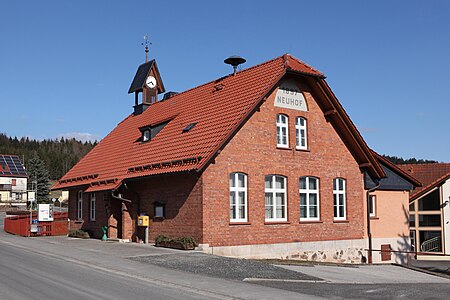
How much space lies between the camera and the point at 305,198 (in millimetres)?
24453

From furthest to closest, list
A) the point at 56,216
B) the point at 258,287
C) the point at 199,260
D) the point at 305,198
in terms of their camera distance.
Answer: the point at 56,216 → the point at 305,198 → the point at 199,260 → the point at 258,287

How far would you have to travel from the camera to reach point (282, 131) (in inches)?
945

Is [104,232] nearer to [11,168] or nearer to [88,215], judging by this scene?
[88,215]

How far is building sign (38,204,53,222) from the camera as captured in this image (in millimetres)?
29688

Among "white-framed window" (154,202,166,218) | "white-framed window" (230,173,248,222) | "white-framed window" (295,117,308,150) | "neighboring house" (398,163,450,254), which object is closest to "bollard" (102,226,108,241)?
"white-framed window" (154,202,166,218)

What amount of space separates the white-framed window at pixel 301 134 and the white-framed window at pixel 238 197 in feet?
12.4

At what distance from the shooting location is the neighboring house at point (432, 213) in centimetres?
3997

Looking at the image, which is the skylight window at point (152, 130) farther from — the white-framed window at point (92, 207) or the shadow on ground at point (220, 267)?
the shadow on ground at point (220, 267)

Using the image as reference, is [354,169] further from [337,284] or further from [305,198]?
[337,284]

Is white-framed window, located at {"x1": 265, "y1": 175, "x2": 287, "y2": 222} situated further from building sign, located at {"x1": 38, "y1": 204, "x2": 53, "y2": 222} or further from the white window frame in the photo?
building sign, located at {"x1": 38, "y1": 204, "x2": 53, "y2": 222}

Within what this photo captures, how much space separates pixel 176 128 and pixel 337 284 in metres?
12.6

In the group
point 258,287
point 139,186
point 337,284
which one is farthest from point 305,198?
point 258,287

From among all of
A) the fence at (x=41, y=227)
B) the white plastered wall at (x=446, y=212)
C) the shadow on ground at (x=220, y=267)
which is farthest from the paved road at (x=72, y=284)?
the white plastered wall at (x=446, y=212)

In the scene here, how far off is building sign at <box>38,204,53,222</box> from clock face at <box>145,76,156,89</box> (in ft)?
32.2
